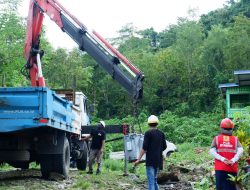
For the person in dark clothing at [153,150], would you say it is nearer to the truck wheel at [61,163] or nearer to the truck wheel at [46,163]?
the truck wheel at [61,163]

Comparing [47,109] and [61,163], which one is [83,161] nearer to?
[61,163]

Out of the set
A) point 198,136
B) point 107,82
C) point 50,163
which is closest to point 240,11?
point 107,82

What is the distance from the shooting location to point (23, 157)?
37.6 ft

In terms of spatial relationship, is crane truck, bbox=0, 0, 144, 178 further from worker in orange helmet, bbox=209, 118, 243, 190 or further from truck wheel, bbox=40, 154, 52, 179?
worker in orange helmet, bbox=209, 118, 243, 190

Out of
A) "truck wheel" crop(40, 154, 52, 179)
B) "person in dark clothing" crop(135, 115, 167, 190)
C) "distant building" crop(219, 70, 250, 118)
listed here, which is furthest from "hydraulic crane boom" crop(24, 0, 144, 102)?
"distant building" crop(219, 70, 250, 118)

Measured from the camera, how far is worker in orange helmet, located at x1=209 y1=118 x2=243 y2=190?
25.5 ft

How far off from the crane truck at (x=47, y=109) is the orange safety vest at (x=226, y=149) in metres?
4.06

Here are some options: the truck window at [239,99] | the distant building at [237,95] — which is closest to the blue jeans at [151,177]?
the distant building at [237,95]

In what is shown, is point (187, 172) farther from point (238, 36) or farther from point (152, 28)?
point (152, 28)

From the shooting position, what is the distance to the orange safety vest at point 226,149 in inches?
307

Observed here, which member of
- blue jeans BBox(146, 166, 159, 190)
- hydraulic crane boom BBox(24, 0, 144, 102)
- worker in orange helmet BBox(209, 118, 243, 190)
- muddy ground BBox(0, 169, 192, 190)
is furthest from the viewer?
hydraulic crane boom BBox(24, 0, 144, 102)

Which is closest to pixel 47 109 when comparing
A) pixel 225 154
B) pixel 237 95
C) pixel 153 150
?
pixel 153 150

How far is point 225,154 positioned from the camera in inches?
309

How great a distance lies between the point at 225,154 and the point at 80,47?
7621 mm
